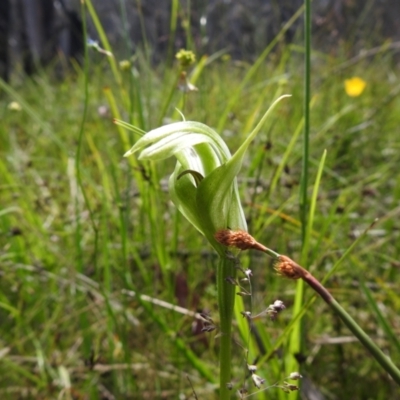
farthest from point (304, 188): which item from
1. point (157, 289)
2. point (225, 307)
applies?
point (157, 289)

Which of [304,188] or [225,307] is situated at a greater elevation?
[304,188]

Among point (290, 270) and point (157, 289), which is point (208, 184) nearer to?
point (290, 270)

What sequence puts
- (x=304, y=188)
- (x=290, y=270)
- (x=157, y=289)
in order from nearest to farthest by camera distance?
(x=290, y=270) → (x=304, y=188) → (x=157, y=289)

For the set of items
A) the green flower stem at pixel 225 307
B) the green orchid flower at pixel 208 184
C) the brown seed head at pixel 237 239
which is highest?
the green orchid flower at pixel 208 184

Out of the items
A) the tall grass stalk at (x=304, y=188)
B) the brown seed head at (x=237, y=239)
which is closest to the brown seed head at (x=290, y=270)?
the brown seed head at (x=237, y=239)

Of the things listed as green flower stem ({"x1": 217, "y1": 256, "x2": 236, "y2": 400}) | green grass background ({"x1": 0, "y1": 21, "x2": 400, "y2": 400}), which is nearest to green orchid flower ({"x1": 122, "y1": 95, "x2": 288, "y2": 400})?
green flower stem ({"x1": 217, "y1": 256, "x2": 236, "y2": 400})

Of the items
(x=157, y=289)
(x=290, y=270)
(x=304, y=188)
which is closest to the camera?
(x=290, y=270)

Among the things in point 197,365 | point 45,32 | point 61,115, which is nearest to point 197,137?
point 197,365

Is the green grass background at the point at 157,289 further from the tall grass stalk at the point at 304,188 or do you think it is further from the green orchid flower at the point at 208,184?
the green orchid flower at the point at 208,184
